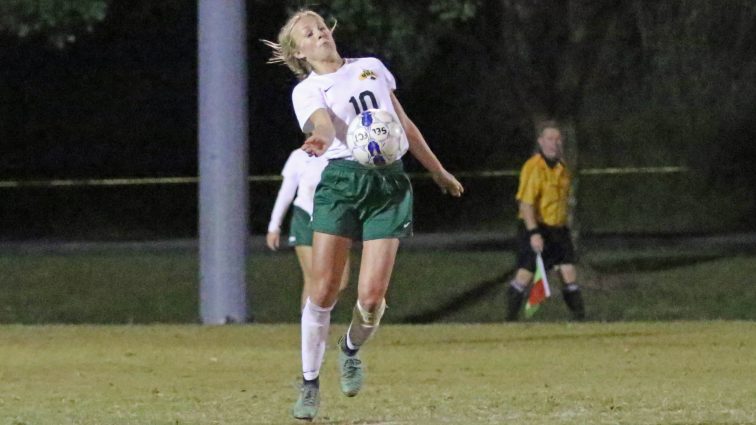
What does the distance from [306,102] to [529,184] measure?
24.0 ft

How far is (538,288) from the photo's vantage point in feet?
51.8

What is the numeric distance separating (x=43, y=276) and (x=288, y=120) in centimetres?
692

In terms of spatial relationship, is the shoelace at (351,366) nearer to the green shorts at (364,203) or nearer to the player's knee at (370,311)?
the player's knee at (370,311)

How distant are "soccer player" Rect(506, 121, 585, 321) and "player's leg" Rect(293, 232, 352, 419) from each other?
22.6 feet

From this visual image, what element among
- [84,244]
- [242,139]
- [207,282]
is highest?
[242,139]

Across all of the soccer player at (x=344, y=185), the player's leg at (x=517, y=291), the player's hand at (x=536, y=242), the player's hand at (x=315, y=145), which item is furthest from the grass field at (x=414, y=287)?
the player's hand at (x=315, y=145)

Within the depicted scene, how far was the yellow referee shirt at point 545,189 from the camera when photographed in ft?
50.6

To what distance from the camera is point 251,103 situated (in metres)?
28.0

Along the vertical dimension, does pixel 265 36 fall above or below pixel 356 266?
above

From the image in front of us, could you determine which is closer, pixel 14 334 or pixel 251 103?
pixel 14 334

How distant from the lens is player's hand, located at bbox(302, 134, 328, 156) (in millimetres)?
7918

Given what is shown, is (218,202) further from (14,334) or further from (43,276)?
(43,276)

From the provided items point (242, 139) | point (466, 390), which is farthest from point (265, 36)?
point (466, 390)

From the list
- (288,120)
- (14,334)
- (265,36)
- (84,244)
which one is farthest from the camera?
(288,120)
